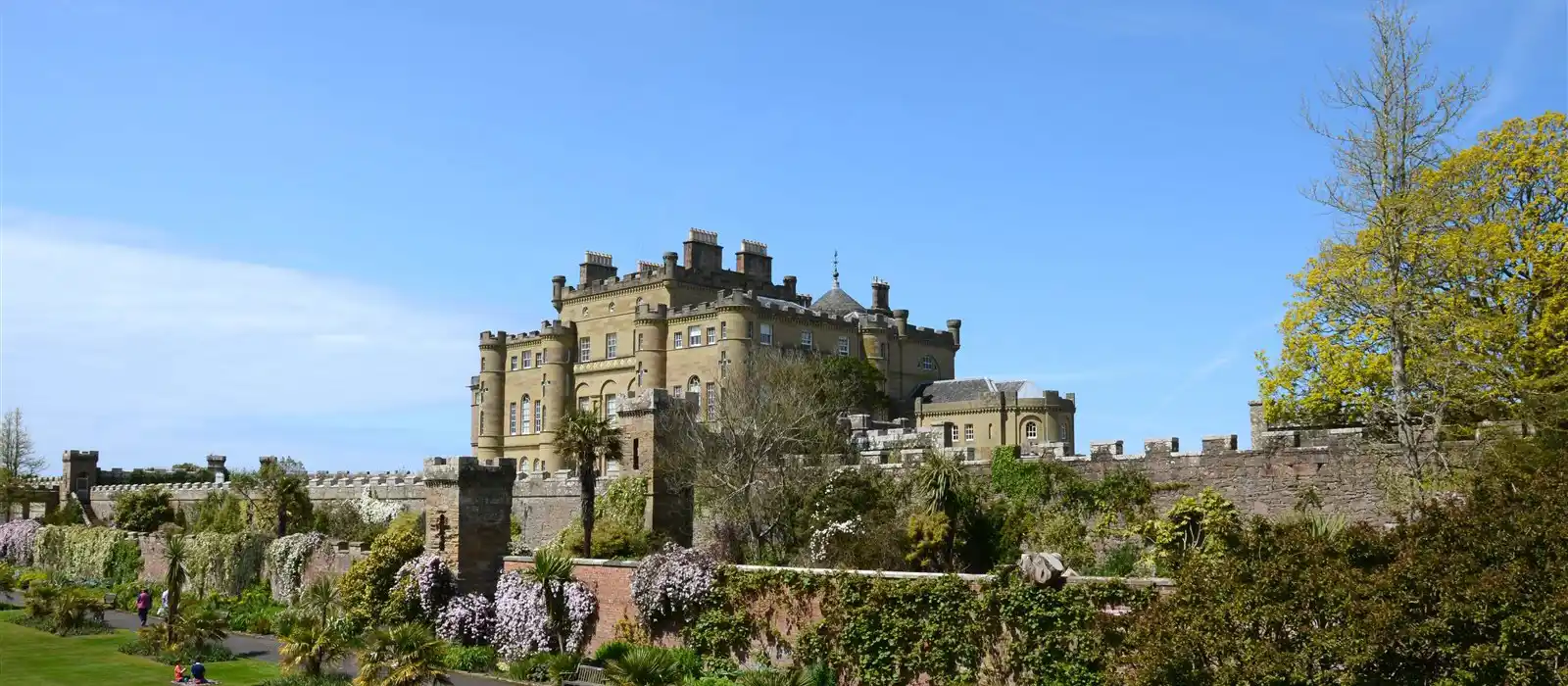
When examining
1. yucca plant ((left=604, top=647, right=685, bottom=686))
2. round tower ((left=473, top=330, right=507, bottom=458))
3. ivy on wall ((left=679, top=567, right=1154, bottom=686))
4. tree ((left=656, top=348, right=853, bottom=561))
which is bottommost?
yucca plant ((left=604, top=647, right=685, bottom=686))

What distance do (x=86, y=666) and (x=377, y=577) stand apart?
5.95 m

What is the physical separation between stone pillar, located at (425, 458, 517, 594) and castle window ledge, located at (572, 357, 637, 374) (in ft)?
120

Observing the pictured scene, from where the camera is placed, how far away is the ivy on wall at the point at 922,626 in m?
20.7

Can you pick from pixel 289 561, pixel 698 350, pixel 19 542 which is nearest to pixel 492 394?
pixel 698 350

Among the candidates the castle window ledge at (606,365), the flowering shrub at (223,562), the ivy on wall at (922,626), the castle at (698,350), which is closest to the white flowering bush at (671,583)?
the ivy on wall at (922,626)

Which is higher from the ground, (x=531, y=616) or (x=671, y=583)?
(x=671, y=583)

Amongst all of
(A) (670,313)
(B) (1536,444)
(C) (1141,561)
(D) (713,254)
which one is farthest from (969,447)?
(D) (713,254)

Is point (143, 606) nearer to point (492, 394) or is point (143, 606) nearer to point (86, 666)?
point (86, 666)

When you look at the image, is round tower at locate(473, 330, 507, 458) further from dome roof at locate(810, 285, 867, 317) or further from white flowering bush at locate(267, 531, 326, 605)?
white flowering bush at locate(267, 531, 326, 605)

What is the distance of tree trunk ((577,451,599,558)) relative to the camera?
112ft

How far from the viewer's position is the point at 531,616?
28.2 m

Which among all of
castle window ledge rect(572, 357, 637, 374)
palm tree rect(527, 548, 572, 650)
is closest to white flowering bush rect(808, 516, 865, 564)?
palm tree rect(527, 548, 572, 650)

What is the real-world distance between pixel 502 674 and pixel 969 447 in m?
12.3

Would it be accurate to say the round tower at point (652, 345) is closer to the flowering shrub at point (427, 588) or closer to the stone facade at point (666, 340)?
the stone facade at point (666, 340)
